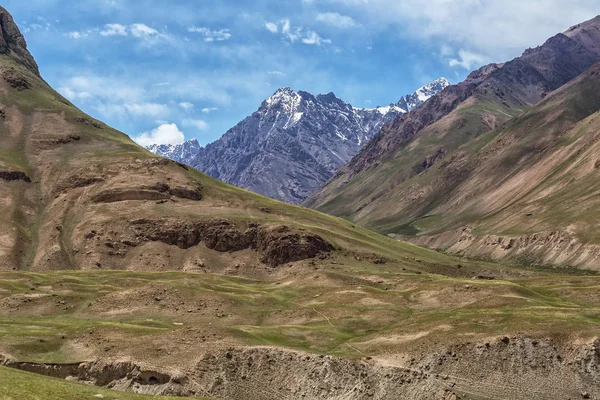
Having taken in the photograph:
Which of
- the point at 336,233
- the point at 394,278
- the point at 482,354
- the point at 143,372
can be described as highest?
the point at 336,233

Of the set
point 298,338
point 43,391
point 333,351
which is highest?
point 298,338

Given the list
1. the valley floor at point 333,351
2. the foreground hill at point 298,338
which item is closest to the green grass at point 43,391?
the foreground hill at point 298,338

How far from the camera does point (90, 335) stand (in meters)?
74.8

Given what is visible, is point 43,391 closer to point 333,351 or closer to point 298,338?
point 333,351

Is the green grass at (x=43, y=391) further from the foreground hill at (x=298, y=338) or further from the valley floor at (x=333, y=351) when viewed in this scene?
the valley floor at (x=333, y=351)

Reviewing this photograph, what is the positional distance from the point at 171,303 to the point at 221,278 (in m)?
38.0

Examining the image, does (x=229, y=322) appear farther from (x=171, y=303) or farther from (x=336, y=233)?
(x=336, y=233)

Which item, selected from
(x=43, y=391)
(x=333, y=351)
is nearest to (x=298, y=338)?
(x=333, y=351)

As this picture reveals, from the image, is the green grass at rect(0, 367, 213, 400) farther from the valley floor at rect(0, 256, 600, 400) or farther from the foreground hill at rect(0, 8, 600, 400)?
the valley floor at rect(0, 256, 600, 400)

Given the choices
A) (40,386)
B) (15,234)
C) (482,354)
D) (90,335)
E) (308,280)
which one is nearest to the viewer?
(40,386)

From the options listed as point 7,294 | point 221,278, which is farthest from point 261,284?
point 7,294

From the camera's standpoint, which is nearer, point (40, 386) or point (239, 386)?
point (40, 386)

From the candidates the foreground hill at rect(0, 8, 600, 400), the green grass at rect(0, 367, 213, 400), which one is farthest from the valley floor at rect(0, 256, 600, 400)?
the green grass at rect(0, 367, 213, 400)

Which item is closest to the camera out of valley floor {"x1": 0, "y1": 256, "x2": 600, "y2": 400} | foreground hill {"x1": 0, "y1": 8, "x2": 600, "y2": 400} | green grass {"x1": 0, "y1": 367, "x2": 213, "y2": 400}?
green grass {"x1": 0, "y1": 367, "x2": 213, "y2": 400}
